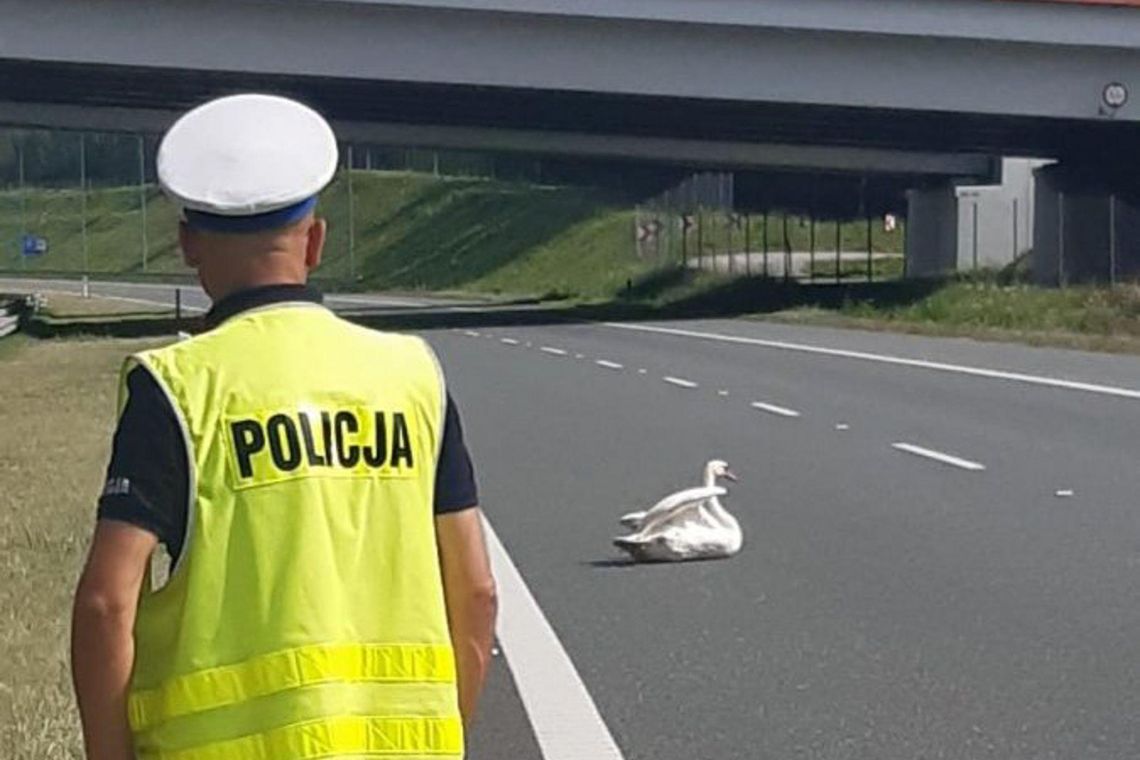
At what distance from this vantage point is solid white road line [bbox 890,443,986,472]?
16.9 metres

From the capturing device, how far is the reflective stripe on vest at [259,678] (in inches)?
129

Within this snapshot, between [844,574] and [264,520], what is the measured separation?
8.35m

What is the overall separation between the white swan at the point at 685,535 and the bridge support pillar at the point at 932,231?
55160 millimetres

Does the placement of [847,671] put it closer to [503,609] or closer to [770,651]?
[770,651]

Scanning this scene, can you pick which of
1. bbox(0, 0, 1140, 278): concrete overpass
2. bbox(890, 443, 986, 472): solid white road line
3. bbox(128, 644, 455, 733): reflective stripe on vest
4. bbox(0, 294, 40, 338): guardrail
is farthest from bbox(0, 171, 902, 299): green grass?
bbox(128, 644, 455, 733): reflective stripe on vest

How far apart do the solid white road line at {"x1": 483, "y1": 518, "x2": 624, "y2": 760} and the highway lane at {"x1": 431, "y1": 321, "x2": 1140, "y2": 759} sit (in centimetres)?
8

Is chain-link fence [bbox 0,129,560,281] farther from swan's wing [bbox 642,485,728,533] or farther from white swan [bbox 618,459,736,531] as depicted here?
swan's wing [bbox 642,485,728,533]

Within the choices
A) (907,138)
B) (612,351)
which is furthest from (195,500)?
(907,138)

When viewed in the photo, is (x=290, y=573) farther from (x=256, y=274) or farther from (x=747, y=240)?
(x=747, y=240)

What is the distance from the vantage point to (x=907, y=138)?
5697 centimetres

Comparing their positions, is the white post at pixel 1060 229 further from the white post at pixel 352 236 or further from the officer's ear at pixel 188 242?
the white post at pixel 352 236

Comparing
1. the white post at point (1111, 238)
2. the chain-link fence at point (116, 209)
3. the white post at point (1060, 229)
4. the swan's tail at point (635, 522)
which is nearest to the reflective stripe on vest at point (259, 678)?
the swan's tail at point (635, 522)

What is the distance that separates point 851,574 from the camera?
11.5m

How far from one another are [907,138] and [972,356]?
2409cm
